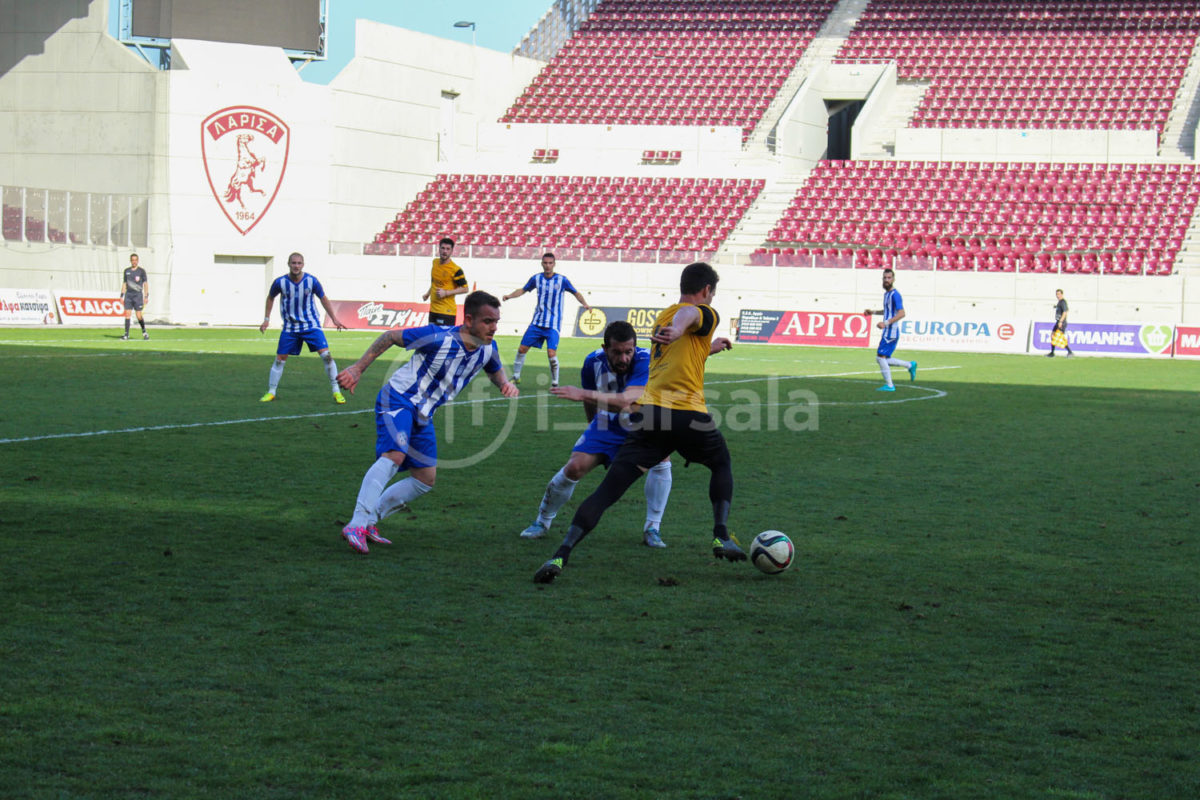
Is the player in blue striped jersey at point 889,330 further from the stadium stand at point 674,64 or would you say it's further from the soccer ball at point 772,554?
the stadium stand at point 674,64

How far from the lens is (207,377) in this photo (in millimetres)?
20156

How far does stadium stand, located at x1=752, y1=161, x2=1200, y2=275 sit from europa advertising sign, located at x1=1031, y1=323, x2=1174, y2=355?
2767 millimetres

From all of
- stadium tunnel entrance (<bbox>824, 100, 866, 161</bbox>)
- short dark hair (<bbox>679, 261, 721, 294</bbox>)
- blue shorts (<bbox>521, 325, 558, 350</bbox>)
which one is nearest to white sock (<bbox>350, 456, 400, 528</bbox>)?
short dark hair (<bbox>679, 261, 721, 294</bbox>)

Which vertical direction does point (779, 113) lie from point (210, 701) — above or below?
above

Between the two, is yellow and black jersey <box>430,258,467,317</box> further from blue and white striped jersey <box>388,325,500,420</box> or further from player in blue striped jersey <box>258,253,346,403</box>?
blue and white striped jersey <box>388,325,500,420</box>

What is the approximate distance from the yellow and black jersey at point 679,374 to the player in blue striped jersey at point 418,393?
100cm

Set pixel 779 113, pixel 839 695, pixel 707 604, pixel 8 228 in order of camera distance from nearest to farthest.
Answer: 1. pixel 839 695
2. pixel 707 604
3. pixel 8 228
4. pixel 779 113

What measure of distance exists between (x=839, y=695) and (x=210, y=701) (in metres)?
2.34

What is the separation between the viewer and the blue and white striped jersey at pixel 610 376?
26.6 feet

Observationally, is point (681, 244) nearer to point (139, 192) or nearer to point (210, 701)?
point (139, 192)

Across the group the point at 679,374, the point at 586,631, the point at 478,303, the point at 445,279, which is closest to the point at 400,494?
the point at 478,303

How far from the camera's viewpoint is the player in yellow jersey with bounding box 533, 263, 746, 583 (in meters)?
6.99

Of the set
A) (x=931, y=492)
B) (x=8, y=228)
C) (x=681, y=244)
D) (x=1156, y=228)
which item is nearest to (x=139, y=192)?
(x=8, y=228)

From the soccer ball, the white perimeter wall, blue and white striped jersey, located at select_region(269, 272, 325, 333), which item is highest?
the white perimeter wall
